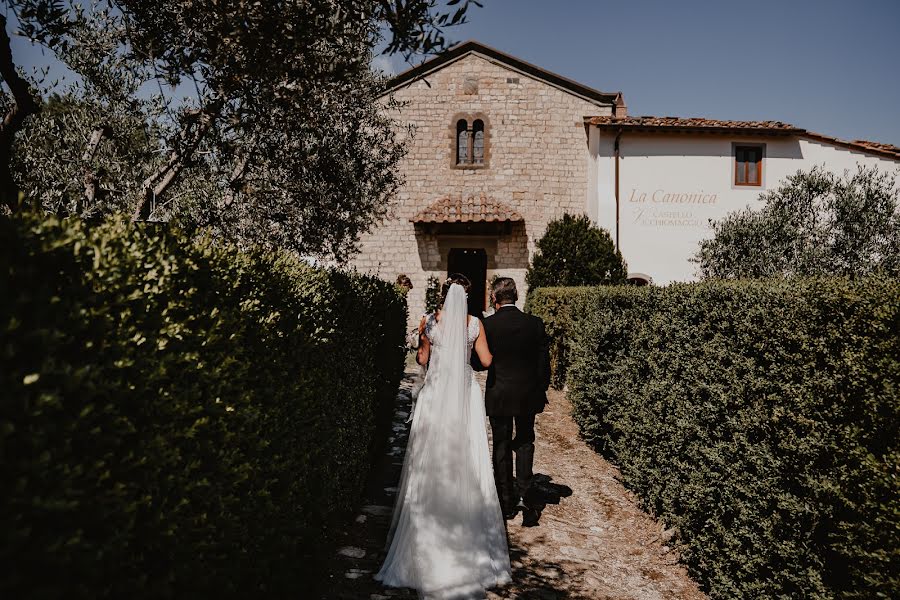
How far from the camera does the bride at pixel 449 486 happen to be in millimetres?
4355

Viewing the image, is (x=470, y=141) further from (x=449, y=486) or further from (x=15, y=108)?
(x=15, y=108)

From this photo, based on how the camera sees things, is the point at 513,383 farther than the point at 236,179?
No

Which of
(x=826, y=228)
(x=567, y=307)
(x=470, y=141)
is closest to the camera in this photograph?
(x=567, y=307)

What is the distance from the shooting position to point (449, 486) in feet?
15.6

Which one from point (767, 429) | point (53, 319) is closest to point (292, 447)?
point (53, 319)

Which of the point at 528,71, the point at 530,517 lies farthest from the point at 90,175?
the point at 528,71

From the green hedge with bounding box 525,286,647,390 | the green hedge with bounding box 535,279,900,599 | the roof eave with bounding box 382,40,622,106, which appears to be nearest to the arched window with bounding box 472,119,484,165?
the roof eave with bounding box 382,40,622,106

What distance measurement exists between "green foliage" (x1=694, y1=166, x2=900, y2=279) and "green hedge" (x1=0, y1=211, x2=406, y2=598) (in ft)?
49.9

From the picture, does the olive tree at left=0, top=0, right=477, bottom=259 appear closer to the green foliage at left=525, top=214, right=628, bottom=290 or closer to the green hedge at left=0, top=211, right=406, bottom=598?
the green hedge at left=0, top=211, right=406, bottom=598

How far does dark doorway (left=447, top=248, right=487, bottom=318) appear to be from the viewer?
21812mm

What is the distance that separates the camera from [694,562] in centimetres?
481

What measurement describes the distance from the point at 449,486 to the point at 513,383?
4.11ft

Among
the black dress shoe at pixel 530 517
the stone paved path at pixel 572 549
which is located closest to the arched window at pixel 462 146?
the stone paved path at pixel 572 549

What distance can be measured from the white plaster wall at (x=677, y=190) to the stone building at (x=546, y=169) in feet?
0.11
